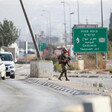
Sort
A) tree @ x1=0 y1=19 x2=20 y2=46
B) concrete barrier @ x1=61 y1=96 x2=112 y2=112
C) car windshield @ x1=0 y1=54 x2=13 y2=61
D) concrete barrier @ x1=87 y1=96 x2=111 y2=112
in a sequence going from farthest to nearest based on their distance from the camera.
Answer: tree @ x1=0 y1=19 x2=20 y2=46 < car windshield @ x1=0 y1=54 x2=13 y2=61 < concrete barrier @ x1=87 y1=96 x2=111 y2=112 < concrete barrier @ x1=61 y1=96 x2=112 y2=112

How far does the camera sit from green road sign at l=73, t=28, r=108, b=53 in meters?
44.3

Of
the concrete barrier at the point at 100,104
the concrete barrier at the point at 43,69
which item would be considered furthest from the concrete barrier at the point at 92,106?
the concrete barrier at the point at 43,69

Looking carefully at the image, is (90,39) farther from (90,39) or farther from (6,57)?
(6,57)

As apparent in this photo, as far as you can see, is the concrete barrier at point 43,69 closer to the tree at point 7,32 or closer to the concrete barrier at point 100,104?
the concrete barrier at point 100,104

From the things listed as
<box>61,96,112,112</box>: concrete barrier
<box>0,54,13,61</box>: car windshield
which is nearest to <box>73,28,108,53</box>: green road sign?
<box>0,54,13,61</box>: car windshield

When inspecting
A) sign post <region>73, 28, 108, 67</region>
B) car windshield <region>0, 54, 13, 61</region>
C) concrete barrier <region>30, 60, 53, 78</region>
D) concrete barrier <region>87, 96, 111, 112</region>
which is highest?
sign post <region>73, 28, 108, 67</region>

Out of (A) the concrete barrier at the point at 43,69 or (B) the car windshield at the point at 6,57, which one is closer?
(A) the concrete barrier at the point at 43,69

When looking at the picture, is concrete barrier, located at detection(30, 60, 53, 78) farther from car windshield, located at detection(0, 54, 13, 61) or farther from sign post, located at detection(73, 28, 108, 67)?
sign post, located at detection(73, 28, 108, 67)

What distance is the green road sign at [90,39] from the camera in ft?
145

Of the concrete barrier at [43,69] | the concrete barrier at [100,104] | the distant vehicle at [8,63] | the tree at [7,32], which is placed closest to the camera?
the concrete barrier at [100,104]

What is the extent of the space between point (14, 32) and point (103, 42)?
159ft

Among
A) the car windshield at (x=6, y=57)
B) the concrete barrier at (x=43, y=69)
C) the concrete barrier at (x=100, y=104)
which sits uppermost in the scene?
the concrete barrier at (x=100, y=104)

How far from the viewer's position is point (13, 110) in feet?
39.2

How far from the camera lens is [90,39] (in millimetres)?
44594
